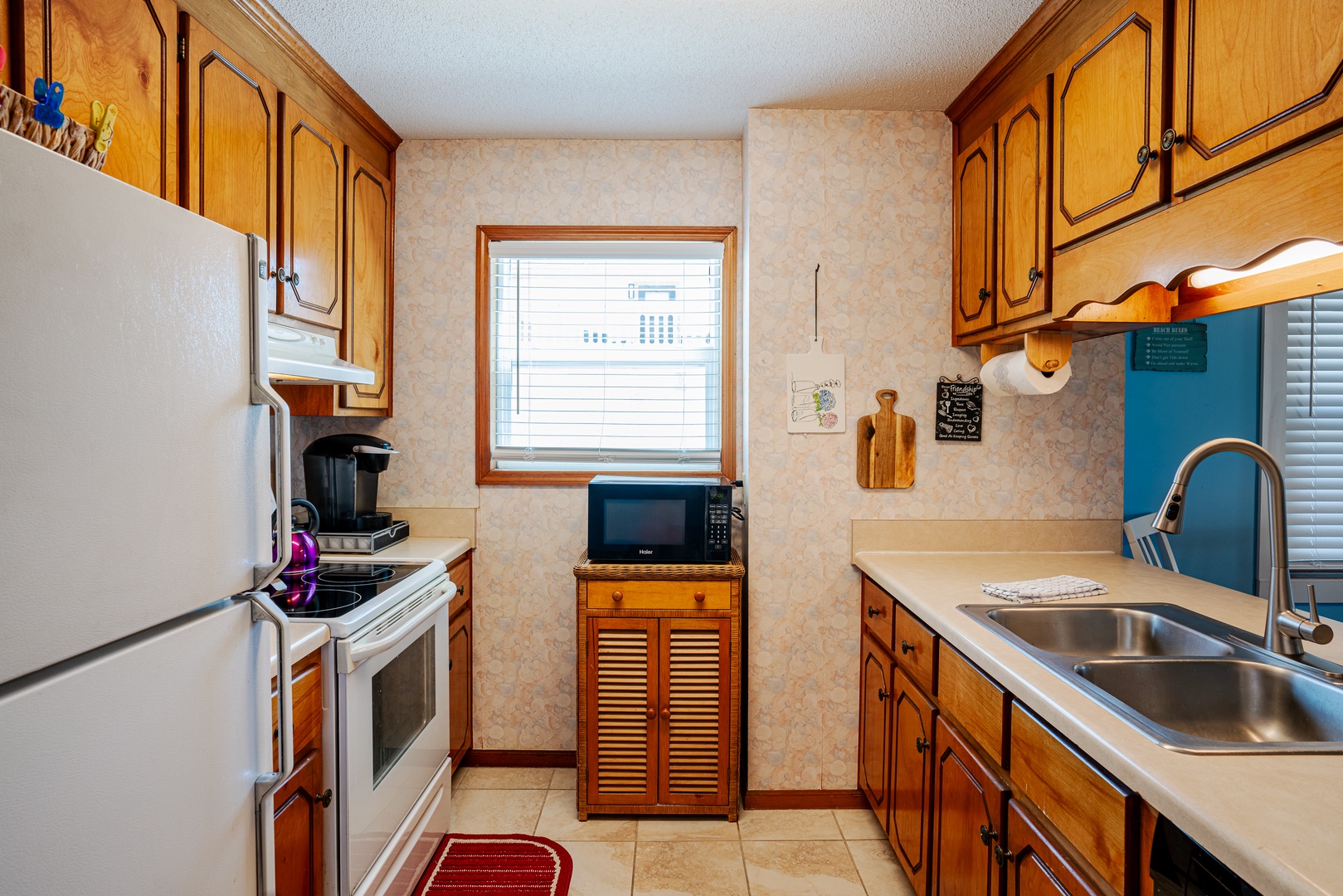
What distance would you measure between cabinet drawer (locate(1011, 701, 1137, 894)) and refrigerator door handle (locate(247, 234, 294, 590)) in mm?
1237

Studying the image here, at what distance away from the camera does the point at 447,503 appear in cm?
283

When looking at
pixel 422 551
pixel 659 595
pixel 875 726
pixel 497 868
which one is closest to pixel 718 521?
pixel 659 595

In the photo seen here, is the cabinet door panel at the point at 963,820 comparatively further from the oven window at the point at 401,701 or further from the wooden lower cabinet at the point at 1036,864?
the oven window at the point at 401,701

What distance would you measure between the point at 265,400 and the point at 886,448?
79.3 inches

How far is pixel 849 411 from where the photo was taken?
8.26 feet

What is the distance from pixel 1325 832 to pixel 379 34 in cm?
257

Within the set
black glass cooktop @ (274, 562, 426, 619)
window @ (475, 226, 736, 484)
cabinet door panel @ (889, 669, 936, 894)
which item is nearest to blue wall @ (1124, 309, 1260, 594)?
cabinet door panel @ (889, 669, 936, 894)

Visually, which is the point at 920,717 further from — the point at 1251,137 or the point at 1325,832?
the point at 1251,137

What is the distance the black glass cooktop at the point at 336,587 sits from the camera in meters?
1.74

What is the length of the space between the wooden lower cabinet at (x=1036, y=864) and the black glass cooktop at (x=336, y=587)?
1.51 m

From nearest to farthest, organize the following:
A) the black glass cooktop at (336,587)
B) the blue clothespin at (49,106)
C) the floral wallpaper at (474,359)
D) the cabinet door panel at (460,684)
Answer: the blue clothespin at (49,106), the black glass cooktop at (336,587), the cabinet door panel at (460,684), the floral wallpaper at (474,359)

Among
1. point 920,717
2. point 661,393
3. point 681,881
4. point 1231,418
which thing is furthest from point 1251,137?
point 681,881

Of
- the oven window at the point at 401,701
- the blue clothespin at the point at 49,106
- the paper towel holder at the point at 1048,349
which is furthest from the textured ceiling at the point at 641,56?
the oven window at the point at 401,701

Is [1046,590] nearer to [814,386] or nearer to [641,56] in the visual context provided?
[814,386]
